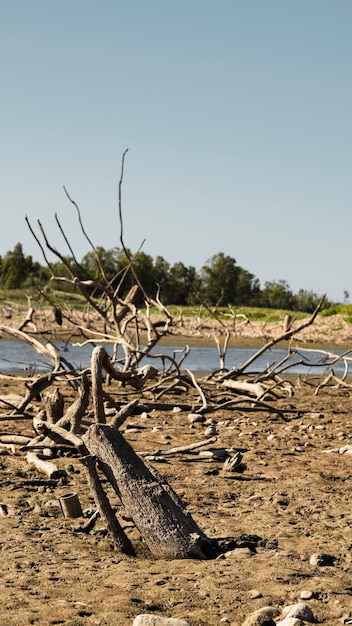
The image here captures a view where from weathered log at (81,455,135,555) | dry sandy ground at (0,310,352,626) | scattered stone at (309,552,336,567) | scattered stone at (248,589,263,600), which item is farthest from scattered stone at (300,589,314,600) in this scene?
weathered log at (81,455,135,555)

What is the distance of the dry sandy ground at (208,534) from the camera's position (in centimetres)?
293

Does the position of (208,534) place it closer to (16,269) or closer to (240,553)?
(240,553)

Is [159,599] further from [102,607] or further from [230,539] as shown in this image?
[230,539]

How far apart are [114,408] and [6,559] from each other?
14.2 feet

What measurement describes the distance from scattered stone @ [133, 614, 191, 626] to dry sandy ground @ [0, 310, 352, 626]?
3.2 inches

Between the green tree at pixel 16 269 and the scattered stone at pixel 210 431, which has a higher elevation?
the green tree at pixel 16 269

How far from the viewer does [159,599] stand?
2.99 metres

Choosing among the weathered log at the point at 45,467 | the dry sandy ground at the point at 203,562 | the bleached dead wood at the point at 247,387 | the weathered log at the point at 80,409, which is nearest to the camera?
the dry sandy ground at the point at 203,562

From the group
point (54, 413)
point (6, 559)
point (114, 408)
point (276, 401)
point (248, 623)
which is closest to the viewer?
point (248, 623)

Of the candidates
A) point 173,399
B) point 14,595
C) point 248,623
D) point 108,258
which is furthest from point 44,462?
point 108,258

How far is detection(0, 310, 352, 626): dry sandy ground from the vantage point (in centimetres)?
293

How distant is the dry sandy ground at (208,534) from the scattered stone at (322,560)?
16 millimetres

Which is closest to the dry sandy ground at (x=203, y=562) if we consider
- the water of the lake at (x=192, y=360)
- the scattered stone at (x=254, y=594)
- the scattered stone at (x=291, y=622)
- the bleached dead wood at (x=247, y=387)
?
the scattered stone at (x=254, y=594)

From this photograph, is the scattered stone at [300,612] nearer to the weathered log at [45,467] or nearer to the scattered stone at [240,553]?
the scattered stone at [240,553]
